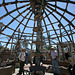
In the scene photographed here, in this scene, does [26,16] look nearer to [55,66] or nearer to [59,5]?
[59,5]

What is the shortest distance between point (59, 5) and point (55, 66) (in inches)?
252

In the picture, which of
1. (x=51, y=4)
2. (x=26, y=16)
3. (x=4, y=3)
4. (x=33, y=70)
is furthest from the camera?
(x=26, y=16)

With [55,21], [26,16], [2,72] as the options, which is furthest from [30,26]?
[2,72]

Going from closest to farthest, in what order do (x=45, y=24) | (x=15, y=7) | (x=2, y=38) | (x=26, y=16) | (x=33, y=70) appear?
(x=33, y=70), (x=15, y=7), (x=26, y=16), (x=45, y=24), (x=2, y=38)

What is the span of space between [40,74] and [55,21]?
8.52 metres

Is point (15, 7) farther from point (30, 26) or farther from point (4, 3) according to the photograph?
point (30, 26)

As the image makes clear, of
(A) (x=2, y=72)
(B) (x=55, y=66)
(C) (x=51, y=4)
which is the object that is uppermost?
(C) (x=51, y=4)

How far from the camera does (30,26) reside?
12.5m

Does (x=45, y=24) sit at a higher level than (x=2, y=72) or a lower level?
higher

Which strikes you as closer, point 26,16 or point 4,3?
point 4,3

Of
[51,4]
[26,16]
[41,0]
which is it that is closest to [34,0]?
[41,0]

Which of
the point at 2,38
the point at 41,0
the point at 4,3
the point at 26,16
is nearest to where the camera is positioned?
the point at 41,0

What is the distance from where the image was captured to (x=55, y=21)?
11094mm

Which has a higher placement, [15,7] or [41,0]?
[15,7]
